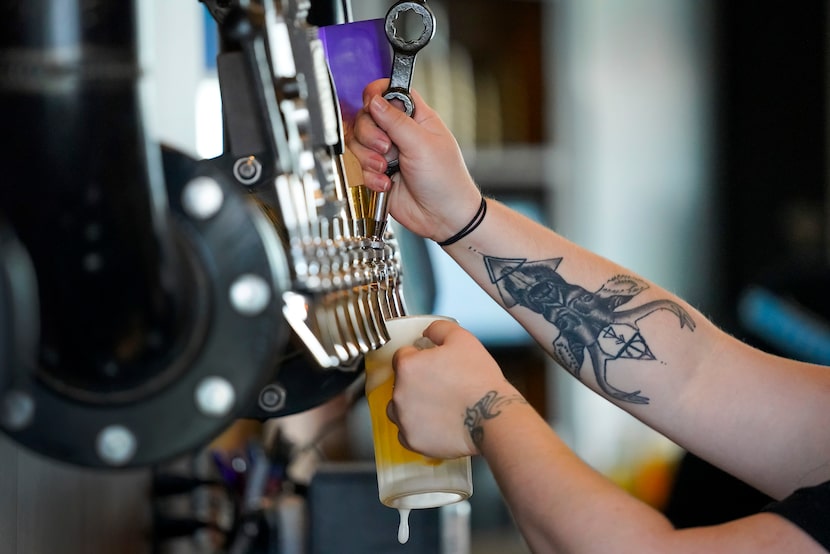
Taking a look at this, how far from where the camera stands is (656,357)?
968mm

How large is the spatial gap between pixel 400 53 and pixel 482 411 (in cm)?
27

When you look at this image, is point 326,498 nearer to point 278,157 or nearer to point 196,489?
point 196,489

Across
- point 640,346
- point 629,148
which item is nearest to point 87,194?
point 640,346

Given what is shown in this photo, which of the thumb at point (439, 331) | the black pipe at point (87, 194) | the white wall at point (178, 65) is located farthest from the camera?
the white wall at point (178, 65)

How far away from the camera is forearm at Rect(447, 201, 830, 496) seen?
3.06ft

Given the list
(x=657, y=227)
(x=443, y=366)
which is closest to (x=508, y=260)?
(x=443, y=366)

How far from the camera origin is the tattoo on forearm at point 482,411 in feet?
2.47

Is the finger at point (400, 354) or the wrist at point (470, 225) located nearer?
the finger at point (400, 354)

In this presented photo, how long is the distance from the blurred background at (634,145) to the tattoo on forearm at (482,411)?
2.06 meters

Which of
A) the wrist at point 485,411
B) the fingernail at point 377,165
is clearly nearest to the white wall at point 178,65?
the fingernail at point 377,165

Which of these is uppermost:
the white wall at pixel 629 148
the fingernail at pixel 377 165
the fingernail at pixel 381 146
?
the fingernail at pixel 381 146

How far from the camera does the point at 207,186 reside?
0.45 metres

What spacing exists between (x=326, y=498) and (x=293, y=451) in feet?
1.05

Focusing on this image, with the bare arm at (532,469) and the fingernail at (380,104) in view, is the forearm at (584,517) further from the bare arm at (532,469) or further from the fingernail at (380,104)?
the fingernail at (380,104)
